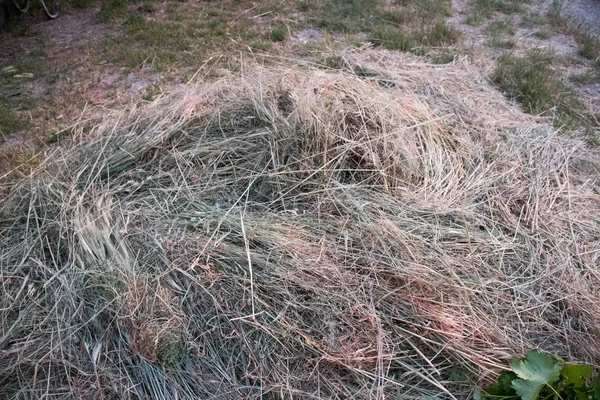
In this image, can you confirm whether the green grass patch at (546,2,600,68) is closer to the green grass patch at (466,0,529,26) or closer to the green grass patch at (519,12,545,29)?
the green grass patch at (519,12,545,29)

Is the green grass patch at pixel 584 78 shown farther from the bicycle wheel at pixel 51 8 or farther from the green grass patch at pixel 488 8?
the bicycle wheel at pixel 51 8

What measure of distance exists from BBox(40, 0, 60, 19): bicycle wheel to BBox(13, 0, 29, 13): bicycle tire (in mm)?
147

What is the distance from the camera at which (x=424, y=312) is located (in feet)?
7.50

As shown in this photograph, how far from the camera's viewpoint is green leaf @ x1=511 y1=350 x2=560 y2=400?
1.99 metres

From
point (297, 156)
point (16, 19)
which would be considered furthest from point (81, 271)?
point (16, 19)

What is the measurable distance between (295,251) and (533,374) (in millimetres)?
1039

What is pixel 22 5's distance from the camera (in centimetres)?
530

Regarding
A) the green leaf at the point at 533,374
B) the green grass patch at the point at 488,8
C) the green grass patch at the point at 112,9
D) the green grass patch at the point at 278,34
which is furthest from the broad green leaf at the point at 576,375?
the green grass patch at the point at 112,9

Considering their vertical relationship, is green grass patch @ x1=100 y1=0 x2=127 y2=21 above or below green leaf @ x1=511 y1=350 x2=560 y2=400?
above

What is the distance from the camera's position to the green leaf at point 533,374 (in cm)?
199

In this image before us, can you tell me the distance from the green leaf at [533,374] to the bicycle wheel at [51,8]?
16.0ft

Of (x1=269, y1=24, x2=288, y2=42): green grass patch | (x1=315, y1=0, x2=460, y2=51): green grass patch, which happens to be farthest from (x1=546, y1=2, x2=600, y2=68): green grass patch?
(x1=269, y1=24, x2=288, y2=42): green grass patch

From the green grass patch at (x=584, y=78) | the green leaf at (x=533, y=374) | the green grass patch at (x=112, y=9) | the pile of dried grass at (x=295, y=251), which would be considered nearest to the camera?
the green leaf at (x=533, y=374)

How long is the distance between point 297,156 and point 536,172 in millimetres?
1349
